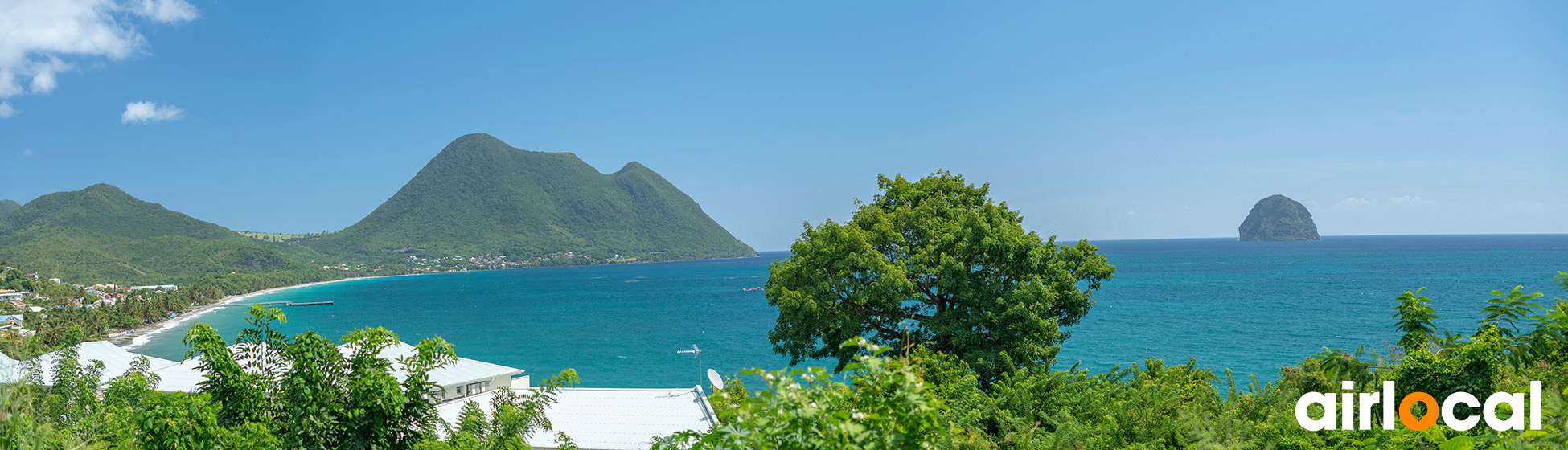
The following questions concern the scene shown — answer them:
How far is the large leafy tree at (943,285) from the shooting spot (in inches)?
575

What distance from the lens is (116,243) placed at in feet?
427

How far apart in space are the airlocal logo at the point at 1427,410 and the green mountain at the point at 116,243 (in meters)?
147

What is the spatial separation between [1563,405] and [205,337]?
729 cm

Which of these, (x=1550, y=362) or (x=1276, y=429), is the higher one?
(x=1550, y=362)

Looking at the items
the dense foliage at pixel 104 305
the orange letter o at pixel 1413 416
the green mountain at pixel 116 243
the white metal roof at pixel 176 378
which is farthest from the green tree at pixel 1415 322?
the green mountain at pixel 116 243

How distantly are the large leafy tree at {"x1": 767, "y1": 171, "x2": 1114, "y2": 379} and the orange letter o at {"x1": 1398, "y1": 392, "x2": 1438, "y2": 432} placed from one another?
8.50m

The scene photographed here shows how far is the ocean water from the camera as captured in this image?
41469mm

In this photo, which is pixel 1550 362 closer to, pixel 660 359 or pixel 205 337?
pixel 205 337

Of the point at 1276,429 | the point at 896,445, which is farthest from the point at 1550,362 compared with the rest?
the point at 896,445

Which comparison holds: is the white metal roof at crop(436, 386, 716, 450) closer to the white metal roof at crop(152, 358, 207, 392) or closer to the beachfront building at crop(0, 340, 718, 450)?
the beachfront building at crop(0, 340, 718, 450)

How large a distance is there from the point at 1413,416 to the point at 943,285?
10019 mm

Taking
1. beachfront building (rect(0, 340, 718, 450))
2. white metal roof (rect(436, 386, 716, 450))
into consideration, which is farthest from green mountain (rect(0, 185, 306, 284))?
white metal roof (rect(436, 386, 716, 450))

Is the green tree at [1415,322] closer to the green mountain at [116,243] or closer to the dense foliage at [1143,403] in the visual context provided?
the dense foliage at [1143,403]

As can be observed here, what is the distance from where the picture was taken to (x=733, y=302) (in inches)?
3314
